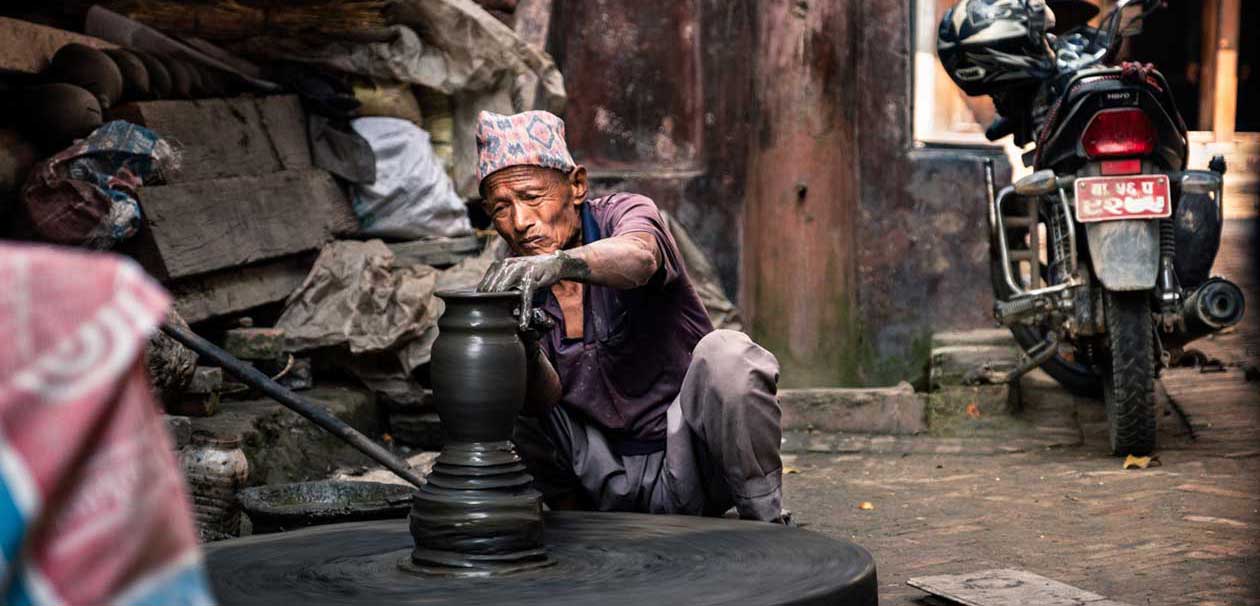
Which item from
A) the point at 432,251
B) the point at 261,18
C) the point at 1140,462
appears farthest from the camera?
the point at 432,251

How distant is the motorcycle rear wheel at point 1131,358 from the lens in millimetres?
5129

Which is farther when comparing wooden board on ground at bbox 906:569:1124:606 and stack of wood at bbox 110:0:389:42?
stack of wood at bbox 110:0:389:42

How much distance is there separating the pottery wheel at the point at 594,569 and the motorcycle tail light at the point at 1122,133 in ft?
9.08

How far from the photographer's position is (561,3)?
7230mm

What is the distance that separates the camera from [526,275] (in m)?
2.78

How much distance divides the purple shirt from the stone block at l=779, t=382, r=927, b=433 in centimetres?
289

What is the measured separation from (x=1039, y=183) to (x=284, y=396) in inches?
112

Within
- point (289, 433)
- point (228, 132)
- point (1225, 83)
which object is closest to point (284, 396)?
point (289, 433)

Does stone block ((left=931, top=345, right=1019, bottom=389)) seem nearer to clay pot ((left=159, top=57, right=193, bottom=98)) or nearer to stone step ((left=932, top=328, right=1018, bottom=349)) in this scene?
stone step ((left=932, top=328, right=1018, bottom=349))

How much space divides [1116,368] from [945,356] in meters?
1.40

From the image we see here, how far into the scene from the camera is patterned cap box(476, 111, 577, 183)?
131 inches

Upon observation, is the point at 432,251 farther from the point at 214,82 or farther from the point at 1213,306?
the point at 1213,306

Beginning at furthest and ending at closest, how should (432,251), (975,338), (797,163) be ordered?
(797,163) → (975,338) → (432,251)

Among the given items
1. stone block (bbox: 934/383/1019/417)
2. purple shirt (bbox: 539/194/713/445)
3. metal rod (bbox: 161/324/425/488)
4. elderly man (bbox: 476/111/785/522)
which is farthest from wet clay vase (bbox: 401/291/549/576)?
stone block (bbox: 934/383/1019/417)
